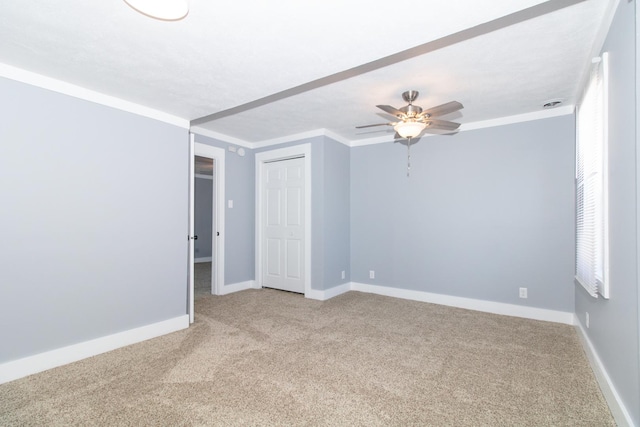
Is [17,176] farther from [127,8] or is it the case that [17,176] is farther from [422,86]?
[422,86]

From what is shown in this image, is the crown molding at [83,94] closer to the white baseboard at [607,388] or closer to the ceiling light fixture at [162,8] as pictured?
the ceiling light fixture at [162,8]

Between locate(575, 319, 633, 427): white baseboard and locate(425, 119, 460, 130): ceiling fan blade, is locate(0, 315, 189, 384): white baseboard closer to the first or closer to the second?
locate(425, 119, 460, 130): ceiling fan blade

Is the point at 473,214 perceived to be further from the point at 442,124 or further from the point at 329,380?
the point at 329,380

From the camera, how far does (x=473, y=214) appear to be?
159 inches

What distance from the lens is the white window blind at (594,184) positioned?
6.59 ft

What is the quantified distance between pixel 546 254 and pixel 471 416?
101 inches

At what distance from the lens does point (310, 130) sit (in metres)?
4.46

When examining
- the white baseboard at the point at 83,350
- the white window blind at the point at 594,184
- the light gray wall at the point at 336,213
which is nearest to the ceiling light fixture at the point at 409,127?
the white window blind at the point at 594,184

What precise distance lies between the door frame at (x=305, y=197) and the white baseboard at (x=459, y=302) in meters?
0.48

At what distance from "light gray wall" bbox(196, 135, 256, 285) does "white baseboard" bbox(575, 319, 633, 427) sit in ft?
14.0

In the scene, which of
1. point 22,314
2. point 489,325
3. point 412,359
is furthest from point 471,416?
point 22,314

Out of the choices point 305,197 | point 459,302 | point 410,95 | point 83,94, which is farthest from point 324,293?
point 83,94

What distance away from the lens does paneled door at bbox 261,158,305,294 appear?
4.75 metres

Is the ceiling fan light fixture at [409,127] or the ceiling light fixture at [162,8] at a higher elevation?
the ceiling light fixture at [162,8]
